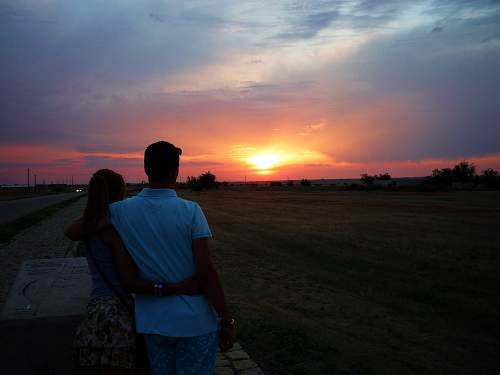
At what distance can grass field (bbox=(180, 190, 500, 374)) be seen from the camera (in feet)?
16.9

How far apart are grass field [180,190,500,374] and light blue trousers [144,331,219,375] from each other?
2.60 metres

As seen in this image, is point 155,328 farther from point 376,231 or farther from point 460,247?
point 376,231

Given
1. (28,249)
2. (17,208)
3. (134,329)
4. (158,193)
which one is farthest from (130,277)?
(17,208)

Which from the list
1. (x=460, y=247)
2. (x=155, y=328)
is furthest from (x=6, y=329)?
(x=460, y=247)

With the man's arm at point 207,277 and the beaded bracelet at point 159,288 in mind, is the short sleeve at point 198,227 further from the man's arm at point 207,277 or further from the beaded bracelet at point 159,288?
the beaded bracelet at point 159,288

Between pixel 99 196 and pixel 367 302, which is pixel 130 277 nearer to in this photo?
pixel 99 196

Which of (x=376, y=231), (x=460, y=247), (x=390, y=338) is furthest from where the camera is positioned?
(x=376, y=231)

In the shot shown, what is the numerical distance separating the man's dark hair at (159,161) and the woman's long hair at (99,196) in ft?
1.21

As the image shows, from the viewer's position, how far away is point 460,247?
13414 mm

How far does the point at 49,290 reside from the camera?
617 cm

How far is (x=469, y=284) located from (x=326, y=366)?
5.48 m

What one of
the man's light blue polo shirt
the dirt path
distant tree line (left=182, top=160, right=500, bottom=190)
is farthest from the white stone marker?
distant tree line (left=182, top=160, right=500, bottom=190)

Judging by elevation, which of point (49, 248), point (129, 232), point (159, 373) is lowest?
point (49, 248)

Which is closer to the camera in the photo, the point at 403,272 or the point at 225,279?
the point at 225,279
